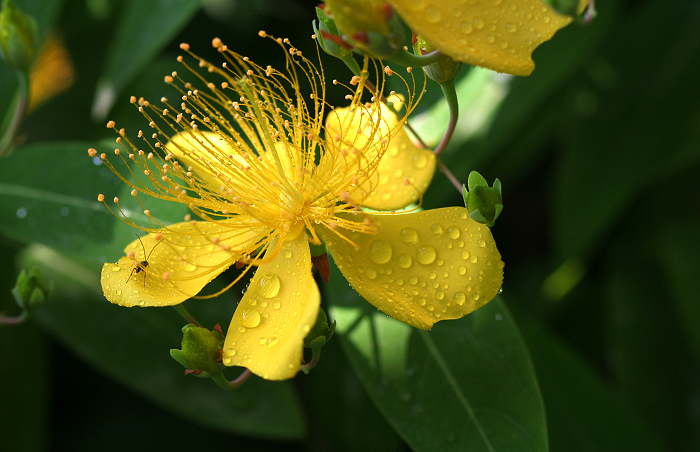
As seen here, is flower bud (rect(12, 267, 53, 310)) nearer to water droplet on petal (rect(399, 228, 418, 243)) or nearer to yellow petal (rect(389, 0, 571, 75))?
water droplet on petal (rect(399, 228, 418, 243))

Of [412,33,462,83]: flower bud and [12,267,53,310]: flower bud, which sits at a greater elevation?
[412,33,462,83]: flower bud

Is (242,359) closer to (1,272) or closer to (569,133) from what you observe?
(1,272)

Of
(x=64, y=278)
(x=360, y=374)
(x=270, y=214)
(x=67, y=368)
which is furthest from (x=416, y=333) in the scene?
(x=67, y=368)

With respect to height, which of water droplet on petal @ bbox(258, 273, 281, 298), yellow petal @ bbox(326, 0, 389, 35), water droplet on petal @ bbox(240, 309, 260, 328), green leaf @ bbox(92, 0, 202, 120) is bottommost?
water droplet on petal @ bbox(240, 309, 260, 328)

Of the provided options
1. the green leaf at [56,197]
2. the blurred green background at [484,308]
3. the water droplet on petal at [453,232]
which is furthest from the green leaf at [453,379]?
the green leaf at [56,197]

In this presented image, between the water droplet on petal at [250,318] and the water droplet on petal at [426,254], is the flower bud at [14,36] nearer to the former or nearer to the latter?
the water droplet on petal at [250,318]

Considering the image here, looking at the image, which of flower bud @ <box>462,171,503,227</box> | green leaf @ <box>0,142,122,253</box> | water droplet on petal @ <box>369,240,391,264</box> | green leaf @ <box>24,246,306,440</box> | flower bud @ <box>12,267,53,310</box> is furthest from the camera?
green leaf @ <box>24,246,306,440</box>

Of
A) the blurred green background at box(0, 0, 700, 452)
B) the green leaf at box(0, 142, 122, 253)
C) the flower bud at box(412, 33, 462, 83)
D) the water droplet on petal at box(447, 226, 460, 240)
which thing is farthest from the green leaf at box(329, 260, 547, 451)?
the green leaf at box(0, 142, 122, 253)
